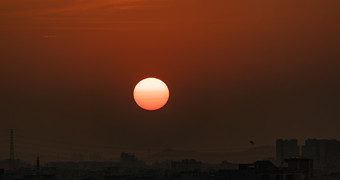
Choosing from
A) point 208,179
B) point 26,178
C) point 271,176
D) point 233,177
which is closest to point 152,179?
point 208,179

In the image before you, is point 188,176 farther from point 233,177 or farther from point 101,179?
point 233,177

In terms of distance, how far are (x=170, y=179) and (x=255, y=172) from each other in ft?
190

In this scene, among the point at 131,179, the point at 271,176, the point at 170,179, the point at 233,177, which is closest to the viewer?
the point at 271,176

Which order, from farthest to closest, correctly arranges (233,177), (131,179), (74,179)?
(74,179) → (131,179) → (233,177)

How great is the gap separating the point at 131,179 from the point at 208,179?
14.3m

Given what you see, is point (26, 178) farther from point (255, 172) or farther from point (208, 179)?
point (255, 172)

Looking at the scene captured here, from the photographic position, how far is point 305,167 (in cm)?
11025

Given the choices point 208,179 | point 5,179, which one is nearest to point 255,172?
point 208,179

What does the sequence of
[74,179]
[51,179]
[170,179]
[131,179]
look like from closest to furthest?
[51,179] → [131,179] → [170,179] → [74,179]

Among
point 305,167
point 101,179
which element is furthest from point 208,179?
point 305,167

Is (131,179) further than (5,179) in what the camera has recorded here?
Yes

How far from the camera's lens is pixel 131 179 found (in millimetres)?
155375

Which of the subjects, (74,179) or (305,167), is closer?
(305,167)

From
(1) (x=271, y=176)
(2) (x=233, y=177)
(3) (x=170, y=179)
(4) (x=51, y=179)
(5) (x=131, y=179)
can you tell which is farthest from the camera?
(3) (x=170, y=179)
